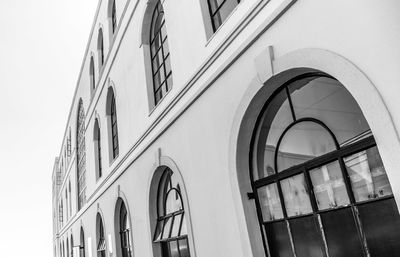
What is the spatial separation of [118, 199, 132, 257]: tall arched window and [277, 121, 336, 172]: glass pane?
22.7 feet

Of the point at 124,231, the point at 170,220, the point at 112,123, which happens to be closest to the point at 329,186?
the point at 170,220

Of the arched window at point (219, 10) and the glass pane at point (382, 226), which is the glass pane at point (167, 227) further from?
the glass pane at point (382, 226)

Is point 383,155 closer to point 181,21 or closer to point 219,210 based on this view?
point 219,210

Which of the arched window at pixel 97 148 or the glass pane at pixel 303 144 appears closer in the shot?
the glass pane at pixel 303 144

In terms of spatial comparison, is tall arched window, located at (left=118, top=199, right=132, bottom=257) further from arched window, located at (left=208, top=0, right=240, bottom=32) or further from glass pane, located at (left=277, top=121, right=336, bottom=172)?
glass pane, located at (left=277, top=121, right=336, bottom=172)

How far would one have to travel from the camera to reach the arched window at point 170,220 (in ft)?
21.2

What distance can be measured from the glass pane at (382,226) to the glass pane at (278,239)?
1.07 metres

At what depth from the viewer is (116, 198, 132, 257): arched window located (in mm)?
9781

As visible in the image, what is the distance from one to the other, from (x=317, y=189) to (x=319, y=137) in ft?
1.81

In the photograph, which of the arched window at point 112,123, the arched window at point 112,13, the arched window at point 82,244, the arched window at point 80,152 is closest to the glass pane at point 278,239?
the arched window at point 112,123

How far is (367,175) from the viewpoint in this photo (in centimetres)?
303

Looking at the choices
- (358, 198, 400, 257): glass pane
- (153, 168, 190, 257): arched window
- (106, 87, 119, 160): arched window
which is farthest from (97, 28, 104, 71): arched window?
(358, 198, 400, 257): glass pane

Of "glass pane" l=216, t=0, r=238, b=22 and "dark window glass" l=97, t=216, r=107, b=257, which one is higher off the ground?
"glass pane" l=216, t=0, r=238, b=22

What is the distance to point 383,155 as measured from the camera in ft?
8.54
